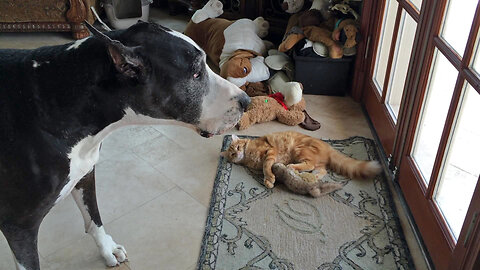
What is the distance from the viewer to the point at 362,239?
1.80 meters

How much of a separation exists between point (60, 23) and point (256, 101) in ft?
6.76

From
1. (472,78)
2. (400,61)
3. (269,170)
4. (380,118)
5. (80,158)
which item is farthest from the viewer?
(380,118)

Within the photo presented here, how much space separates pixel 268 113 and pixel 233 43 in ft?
2.09

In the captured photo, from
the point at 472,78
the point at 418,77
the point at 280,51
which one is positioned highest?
the point at 472,78

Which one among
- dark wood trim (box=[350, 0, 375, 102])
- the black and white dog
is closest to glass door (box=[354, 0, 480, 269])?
dark wood trim (box=[350, 0, 375, 102])

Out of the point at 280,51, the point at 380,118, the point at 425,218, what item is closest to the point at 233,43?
the point at 280,51

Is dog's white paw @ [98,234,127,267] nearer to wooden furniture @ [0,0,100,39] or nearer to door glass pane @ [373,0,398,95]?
door glass pane @ [373,0,398,95]

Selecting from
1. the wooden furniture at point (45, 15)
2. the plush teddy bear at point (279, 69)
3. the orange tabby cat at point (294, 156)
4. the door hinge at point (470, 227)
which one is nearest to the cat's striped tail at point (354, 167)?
the orange tabby cat at point (294, 156)

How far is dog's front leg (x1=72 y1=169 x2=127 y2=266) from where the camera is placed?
158cm

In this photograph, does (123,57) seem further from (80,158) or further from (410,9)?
(410,9)

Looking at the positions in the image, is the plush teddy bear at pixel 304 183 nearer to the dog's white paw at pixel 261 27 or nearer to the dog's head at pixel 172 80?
the dog's head at pixel 172 80

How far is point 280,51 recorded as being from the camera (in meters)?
2.91

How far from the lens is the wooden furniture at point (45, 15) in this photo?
358 cm

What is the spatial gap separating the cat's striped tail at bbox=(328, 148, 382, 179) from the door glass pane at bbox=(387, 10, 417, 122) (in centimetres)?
29
